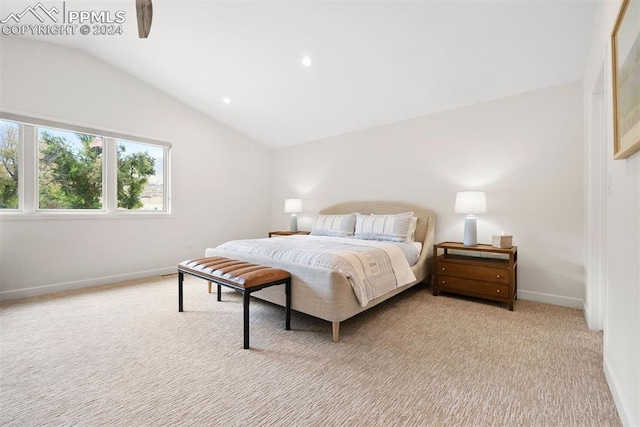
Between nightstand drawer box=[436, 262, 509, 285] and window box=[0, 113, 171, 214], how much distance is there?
13.5ft

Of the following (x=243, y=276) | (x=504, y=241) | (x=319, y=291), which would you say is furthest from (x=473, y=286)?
(x=243, y=276)

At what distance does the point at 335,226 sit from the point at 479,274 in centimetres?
191

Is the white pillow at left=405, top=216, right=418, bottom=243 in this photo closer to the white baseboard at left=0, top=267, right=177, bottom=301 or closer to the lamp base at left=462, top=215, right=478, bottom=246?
the lamp base at left=462, top=215, right=478, bottom=246

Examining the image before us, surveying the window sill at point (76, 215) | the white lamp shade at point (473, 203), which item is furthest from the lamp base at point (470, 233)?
the window sill at point (76, 215)

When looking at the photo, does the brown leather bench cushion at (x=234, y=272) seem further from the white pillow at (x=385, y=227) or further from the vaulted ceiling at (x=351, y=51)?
the vaulted ceiling at (x=351, y=51)

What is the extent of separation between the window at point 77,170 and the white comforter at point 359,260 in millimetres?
2031

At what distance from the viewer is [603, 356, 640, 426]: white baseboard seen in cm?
132

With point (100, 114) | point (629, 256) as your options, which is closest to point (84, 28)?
point (100, 114)

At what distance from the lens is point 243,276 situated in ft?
7.49

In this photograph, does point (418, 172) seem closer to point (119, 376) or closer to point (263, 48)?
point (263, 48)

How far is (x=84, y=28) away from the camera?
10.9 ft

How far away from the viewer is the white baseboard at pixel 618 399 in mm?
1324

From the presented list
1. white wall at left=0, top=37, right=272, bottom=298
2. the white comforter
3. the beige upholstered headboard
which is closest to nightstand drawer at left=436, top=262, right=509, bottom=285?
the beige upholstered headboard

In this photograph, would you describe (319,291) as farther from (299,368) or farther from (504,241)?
(504,241)
